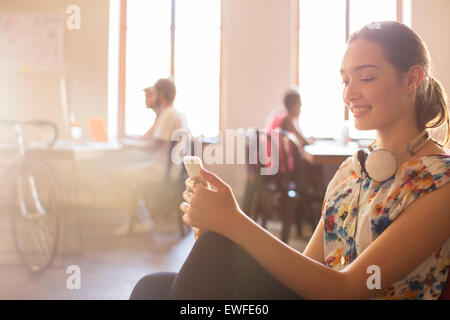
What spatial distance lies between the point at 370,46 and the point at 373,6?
4.43m

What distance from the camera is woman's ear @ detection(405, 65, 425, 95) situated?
29.7 inches

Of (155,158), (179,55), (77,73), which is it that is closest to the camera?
(155,158)

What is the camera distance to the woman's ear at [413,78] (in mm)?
755

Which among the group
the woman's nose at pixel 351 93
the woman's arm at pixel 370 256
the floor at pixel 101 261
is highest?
the woman's nose at pixel 351 93

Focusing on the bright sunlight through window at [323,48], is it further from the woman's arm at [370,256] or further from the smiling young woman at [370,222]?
the woman's arm at [370,256]

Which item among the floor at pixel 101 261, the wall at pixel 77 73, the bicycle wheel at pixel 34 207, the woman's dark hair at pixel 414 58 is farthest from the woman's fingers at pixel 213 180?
the wall at pixel 77 73

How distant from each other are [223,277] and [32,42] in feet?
15.2

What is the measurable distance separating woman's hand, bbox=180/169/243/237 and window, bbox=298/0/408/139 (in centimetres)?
403

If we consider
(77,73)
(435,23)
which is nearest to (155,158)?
(77,73)

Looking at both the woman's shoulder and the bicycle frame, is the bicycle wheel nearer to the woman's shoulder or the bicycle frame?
the bicycle frame

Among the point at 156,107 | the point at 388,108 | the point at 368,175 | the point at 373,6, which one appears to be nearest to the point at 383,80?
the point at 388,108

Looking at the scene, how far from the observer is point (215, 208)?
0.69 m

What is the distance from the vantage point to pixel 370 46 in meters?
0.75

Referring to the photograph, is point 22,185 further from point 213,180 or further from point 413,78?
point 413,78
